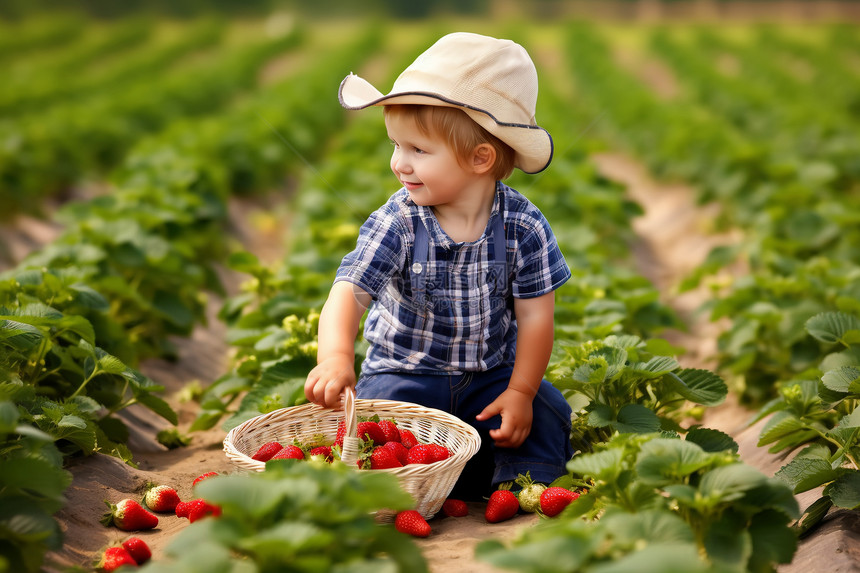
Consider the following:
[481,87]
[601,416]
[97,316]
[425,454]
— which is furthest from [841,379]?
[97,316]

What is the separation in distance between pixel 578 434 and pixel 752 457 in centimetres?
86

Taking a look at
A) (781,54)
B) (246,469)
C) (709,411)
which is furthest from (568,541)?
(781,54)

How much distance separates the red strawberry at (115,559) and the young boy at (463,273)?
0.63 m

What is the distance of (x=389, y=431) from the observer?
8.63ft

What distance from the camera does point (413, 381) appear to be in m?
2.89

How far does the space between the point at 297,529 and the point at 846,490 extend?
64.4 inches

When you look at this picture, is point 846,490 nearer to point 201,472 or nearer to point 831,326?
point 831,326

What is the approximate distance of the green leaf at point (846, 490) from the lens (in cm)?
241

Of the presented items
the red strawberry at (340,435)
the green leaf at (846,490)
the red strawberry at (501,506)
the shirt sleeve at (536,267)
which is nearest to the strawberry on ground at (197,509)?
the red strawberry at (340,435)

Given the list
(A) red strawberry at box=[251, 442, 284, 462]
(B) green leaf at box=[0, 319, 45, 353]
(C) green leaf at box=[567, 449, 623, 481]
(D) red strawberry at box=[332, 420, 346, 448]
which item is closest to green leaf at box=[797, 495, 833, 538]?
(C) green leaf at box=[567, 449, 623, 481]

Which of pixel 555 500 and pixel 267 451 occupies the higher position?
pixel 267 451

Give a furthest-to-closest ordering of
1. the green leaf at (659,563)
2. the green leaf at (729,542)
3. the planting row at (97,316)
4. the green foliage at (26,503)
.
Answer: the planting row at (97,316), the green foliage at (26,503), the green leaf at (729,542), the green leaf at (659,563)

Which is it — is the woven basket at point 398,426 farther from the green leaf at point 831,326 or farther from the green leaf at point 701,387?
the green leaf at point 831,326

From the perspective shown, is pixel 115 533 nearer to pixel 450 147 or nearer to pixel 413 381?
pixel 413 381
